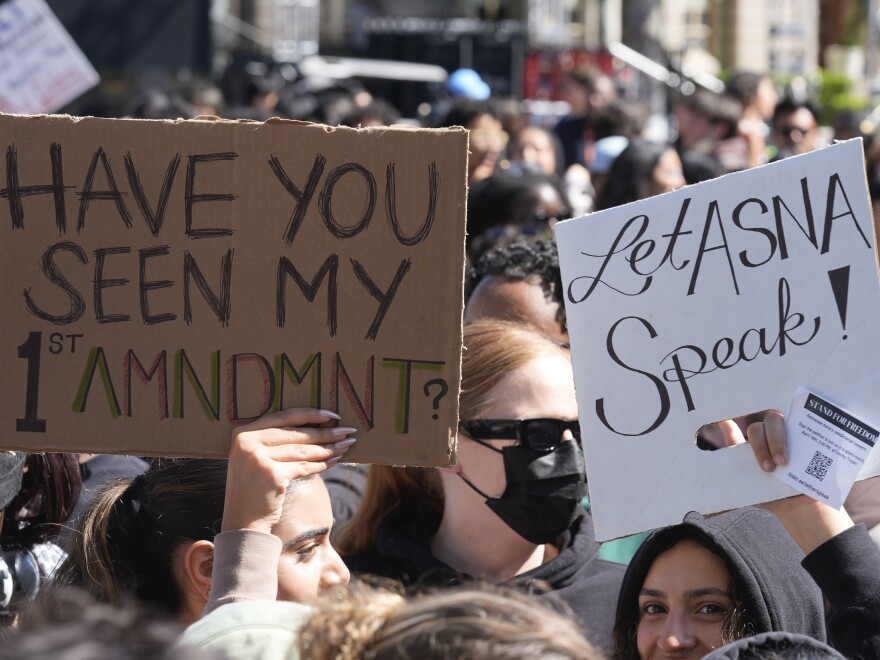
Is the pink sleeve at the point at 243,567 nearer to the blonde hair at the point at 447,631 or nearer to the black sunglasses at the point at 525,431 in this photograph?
the blonde hair at the point at 447,631

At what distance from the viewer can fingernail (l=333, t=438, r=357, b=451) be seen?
223 cm

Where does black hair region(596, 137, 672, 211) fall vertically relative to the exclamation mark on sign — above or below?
Result: above

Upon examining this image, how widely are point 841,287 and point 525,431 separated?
0.84m

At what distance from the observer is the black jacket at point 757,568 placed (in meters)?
2.49

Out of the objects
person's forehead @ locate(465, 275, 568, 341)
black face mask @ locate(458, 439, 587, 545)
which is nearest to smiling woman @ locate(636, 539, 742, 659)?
black face mask @ locate(458, 439, 587, 545)

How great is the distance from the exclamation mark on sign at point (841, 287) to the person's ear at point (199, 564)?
4.08 ft

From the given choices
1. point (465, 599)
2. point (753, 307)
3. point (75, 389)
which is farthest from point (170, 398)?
point (753, 307)

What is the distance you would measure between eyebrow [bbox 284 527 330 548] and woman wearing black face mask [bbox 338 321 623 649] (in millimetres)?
485

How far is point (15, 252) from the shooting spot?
7.50ft

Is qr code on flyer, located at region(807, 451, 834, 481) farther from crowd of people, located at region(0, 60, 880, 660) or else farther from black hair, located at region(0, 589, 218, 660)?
black hair, located at region(0, 589, 218, 660)

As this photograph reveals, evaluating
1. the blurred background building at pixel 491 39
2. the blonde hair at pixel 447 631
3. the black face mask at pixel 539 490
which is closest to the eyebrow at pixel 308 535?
the black face mask at pixel 539 490

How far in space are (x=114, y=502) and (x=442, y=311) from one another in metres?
0.86

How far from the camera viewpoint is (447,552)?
10.1 ft

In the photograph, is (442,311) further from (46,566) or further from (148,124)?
(46,566)
